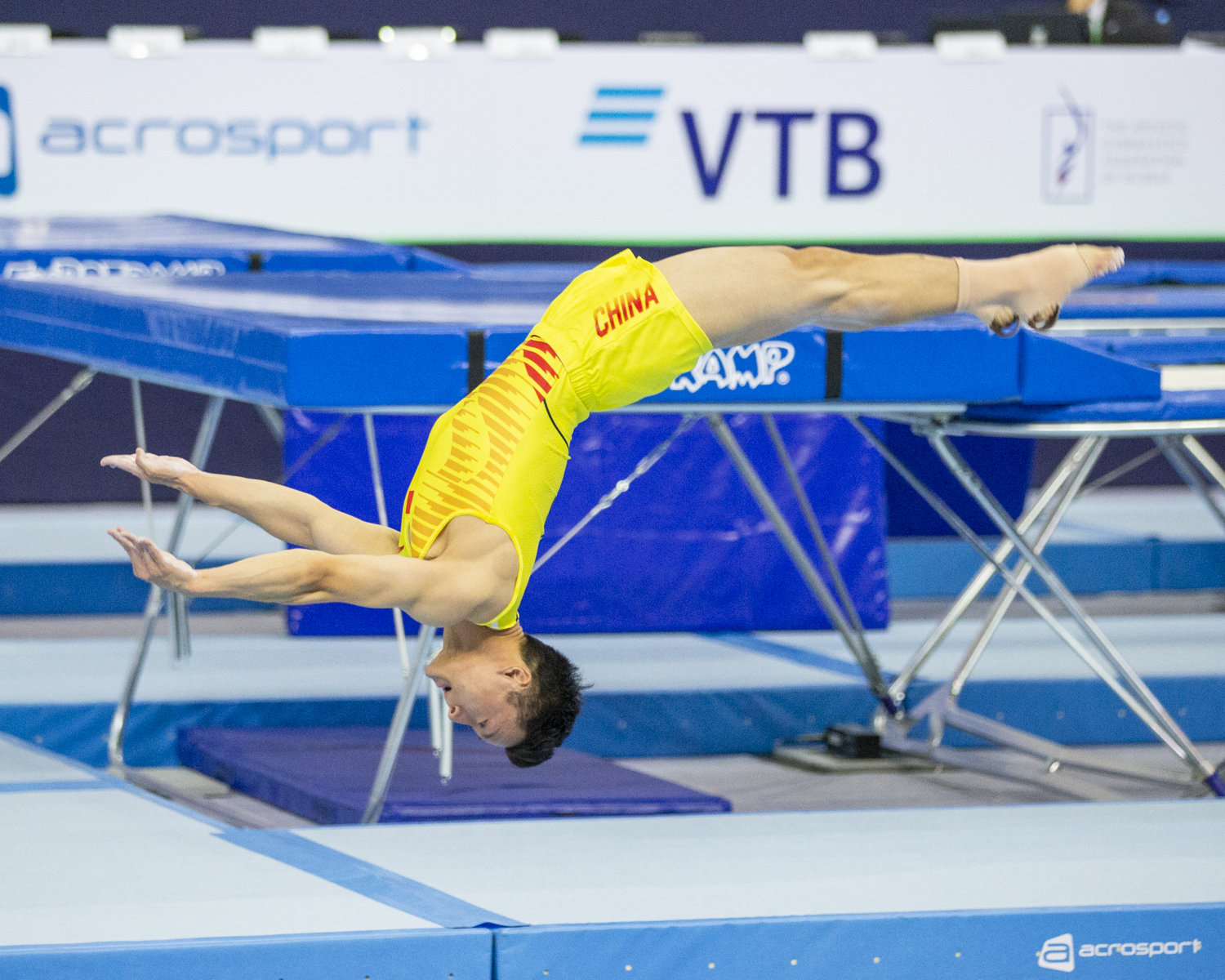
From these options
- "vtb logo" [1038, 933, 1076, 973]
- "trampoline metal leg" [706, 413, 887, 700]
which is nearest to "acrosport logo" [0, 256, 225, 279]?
"trampoline metal leg" [706, 413, 887, 700]

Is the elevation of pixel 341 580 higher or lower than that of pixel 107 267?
lower

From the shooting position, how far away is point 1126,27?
329 inches

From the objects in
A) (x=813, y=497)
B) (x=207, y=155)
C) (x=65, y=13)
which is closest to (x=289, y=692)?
(x=813, y=497)

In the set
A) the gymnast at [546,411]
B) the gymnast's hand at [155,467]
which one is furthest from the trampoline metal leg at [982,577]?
the gymnast's hand at [155,467]

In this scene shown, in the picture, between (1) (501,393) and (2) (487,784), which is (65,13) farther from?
(1) (501,393)

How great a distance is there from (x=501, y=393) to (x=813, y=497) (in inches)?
108

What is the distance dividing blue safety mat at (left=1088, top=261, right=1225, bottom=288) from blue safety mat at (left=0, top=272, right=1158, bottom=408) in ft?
10.3

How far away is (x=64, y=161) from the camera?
7.30 metres

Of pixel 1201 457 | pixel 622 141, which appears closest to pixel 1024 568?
pixel 1201 457

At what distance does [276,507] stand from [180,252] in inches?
116

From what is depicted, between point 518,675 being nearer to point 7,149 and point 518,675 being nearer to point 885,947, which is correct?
point 885,947

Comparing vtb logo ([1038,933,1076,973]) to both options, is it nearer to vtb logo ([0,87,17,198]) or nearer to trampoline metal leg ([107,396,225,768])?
trampoline metal leg ([107,396,225,768])

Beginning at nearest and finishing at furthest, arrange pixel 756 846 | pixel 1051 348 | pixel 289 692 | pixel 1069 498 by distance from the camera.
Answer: pixel 756 846 → pixel 1051 348 → pixel 1069 498 → pixel 289 692

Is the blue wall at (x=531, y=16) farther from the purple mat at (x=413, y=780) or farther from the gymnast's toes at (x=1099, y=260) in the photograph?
the gymnast's toes at (x=1099, y=260)
